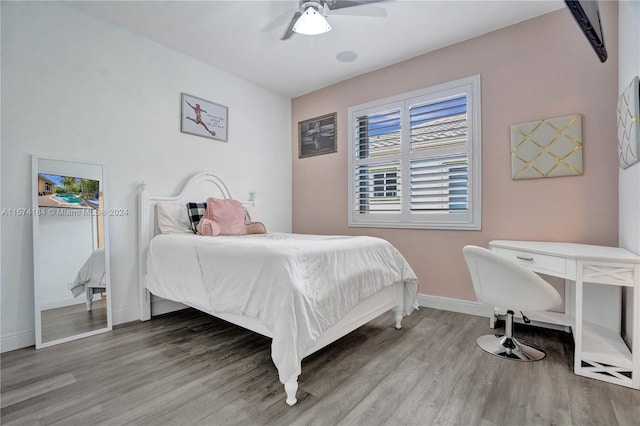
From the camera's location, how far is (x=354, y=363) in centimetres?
200

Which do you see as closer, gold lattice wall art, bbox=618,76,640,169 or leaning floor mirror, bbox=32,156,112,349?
gold lattice wall art, bbox=618,76,640,169

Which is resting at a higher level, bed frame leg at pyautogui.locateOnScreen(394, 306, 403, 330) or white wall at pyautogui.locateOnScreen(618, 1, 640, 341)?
white wall at pyautogui.locateOnScreen(618, 1, 640, 341)

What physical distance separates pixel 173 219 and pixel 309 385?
2.09 meters

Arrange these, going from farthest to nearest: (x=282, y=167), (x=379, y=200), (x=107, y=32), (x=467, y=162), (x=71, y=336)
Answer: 1. (x=282, y=167)
2. (x=379, y=200)
3. (x=467, y=162)
4. (x=107, y=32)
5. (x=71, y=336)

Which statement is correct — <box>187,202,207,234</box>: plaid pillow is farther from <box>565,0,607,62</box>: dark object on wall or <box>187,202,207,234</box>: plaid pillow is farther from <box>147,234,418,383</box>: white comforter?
<box>565,0,607,62</box>: dark object on wall

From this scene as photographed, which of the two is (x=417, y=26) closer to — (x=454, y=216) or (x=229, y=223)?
(x=454, y=216)

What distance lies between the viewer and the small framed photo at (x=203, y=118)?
328cm

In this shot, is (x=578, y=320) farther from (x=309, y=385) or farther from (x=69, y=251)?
(x=69, y=251)

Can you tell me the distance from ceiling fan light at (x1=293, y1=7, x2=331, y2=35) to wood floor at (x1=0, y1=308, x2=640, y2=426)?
2387mm

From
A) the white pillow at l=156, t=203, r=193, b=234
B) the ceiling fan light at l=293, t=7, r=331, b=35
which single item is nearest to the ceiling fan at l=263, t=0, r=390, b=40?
the ceiling fan light at l=293, t=7, r=331, b=35

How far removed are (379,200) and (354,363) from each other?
204cm

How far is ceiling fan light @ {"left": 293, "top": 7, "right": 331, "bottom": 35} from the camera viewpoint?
217 cm

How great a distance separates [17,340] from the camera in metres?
2.22

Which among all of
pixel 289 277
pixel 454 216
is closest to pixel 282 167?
pixel 454 216
